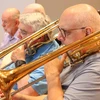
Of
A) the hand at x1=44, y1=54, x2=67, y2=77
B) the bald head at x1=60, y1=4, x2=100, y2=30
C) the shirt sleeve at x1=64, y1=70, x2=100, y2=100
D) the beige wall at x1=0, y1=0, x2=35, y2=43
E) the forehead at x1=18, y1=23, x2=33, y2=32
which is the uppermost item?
the beige wall at x1=0, y1=0, x2=35, y2=43

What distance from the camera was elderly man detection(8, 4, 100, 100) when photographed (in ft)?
3.15

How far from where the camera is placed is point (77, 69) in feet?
3.48

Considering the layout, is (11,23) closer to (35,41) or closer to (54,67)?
(35,41)

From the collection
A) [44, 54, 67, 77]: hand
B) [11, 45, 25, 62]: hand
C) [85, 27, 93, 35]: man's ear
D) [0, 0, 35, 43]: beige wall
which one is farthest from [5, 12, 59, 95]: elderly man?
[0, 0, 35, 43]: beige wall

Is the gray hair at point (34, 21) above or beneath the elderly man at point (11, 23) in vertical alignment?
beneath

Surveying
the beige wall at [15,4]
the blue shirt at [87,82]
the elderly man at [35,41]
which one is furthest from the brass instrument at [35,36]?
the beige wall at [15,4]

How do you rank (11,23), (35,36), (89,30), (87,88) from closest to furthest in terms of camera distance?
(87,88) → (89,30) → (35,36) → (11,23)

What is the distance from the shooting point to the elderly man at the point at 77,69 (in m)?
0.96

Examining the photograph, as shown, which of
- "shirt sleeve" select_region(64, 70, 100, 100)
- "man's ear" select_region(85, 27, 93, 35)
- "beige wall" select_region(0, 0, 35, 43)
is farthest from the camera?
"beige wall" select_region(0, 0, 35, 43)

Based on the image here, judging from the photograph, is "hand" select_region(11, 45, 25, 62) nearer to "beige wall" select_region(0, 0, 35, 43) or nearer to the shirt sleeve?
the shirt sleeve

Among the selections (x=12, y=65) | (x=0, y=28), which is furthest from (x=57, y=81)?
(x=0, y=28)

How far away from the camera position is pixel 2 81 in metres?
1.00

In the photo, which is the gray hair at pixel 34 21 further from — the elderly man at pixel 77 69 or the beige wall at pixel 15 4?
the beige wall at pixel 15 4

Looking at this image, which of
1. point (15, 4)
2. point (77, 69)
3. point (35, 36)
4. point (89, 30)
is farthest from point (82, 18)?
point (15, 4)
